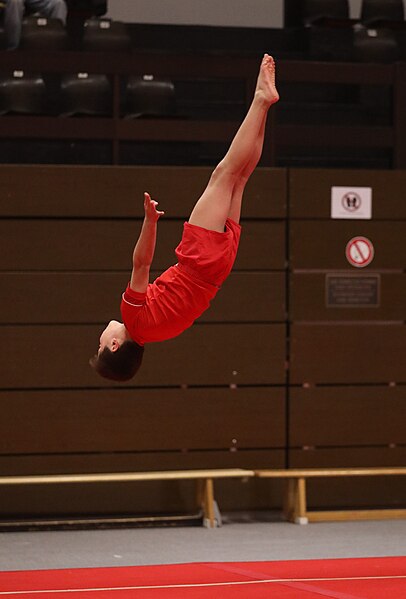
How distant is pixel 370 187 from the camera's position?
774 cm

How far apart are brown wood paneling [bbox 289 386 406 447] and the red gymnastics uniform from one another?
111 inches

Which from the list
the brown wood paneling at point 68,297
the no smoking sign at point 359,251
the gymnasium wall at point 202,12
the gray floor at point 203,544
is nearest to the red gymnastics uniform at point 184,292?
the gray floor at point 203,544

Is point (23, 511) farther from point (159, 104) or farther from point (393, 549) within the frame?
point (159, 104)

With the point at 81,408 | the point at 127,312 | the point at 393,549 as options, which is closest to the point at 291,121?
the point at 81,408

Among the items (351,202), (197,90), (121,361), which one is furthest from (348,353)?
(121,361)

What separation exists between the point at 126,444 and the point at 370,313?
6.32ft

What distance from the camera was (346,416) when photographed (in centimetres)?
767

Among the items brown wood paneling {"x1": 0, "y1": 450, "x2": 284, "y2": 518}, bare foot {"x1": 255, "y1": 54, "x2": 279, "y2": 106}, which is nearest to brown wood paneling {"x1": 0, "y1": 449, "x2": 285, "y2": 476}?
brown wood paneling {"x1": 0, "y1": 450, "x2": 284, "y2": 518}

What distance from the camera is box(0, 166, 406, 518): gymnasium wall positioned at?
291 inches

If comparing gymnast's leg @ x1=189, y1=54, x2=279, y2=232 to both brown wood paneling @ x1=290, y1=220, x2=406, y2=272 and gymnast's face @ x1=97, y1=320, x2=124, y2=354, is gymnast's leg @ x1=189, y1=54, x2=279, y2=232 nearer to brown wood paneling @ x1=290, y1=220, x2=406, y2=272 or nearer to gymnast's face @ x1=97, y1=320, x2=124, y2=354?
gymnast's face @ x1=97, y1=320, x2=124, y2=354

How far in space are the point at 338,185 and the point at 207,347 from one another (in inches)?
57.3

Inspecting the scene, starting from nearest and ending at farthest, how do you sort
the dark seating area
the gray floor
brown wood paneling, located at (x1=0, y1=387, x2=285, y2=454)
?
the gray floor
brown wood paneling, located at (x1=0, y1=387, x2=285, y2=454)
the dark seating area

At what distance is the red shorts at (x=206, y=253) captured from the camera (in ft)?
16.1

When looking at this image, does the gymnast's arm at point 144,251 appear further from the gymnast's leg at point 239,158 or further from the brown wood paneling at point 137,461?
the brown wood paneling at point 137,461
